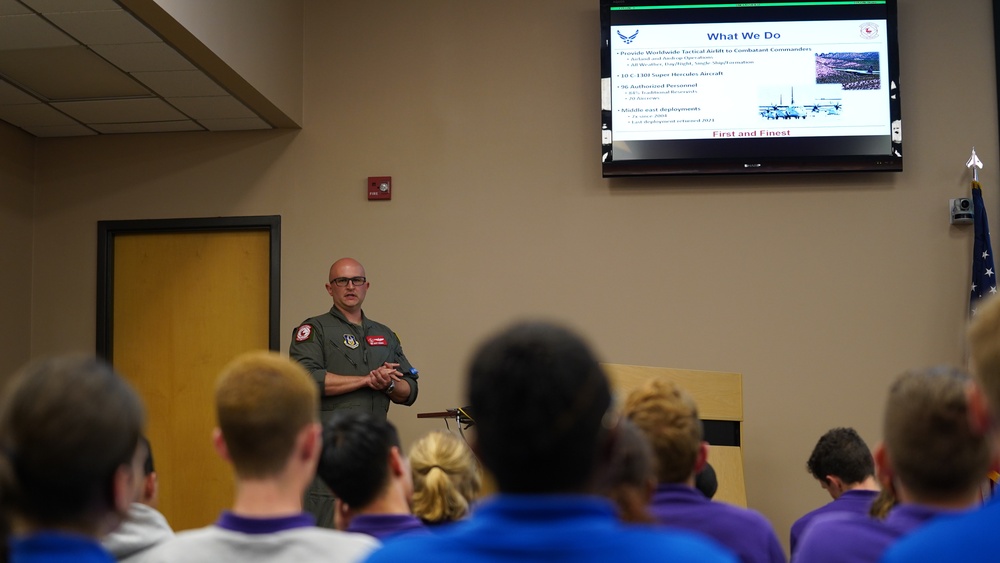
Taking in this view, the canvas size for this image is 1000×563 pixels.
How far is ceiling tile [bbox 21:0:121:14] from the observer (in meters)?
3.96

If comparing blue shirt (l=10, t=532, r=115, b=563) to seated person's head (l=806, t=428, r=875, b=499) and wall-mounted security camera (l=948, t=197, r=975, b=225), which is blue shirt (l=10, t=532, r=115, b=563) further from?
wall-mounted security camera (l=948, t=197, r=975, b=225)

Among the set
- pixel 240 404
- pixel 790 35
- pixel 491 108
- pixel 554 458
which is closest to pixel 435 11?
pixel 491 108

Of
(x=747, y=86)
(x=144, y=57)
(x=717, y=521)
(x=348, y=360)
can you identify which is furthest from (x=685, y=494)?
(x=747, y=86)

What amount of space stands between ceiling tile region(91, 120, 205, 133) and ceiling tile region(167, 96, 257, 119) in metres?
0.21

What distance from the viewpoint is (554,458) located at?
0.95m

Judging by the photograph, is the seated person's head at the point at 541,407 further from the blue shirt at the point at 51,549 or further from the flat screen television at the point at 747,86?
the flat screen television at the point at 747,86

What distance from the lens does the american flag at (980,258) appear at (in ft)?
17.2

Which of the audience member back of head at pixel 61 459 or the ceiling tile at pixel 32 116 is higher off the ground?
the ceiling tile at pixel 32 116

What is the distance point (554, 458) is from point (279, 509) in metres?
0.73

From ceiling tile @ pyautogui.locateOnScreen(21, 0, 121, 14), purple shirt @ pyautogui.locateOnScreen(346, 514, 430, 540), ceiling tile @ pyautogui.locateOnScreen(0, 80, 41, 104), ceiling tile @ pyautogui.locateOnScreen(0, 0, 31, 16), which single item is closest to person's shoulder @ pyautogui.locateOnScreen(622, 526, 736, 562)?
purple shirt @ pyautogui.locateOnScreen(346, 514, 430, 540)

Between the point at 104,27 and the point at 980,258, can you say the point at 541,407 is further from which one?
the point at 980,258

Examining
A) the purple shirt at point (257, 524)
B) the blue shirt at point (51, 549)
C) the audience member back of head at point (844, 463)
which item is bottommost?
the audience member back of head at point (844, 463)

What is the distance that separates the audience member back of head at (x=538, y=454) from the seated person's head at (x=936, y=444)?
2.02 feet

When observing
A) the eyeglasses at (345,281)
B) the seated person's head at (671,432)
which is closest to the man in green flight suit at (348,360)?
the eyeglasses at (345,281)
